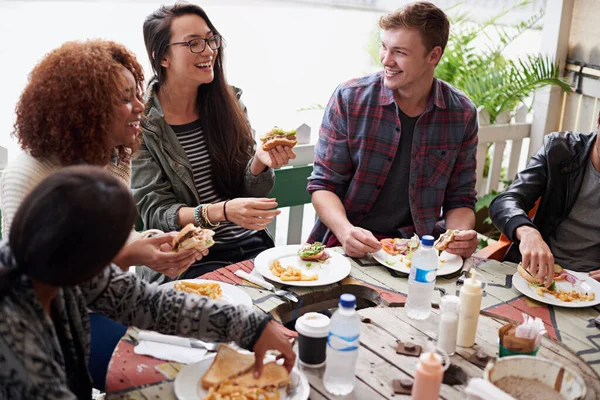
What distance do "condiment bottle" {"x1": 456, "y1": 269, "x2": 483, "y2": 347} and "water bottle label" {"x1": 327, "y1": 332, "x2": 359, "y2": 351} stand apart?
0.42 metres

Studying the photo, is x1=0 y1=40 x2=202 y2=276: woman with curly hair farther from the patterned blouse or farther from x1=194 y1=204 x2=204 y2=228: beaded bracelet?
x1=194 y1=204 x2=204 y2=228: beaded bracelet

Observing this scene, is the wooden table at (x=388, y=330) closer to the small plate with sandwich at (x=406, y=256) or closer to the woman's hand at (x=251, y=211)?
the small plate with sandwich at (x=406, y=256)

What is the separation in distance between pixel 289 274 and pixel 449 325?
676 mm

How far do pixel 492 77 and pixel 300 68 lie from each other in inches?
68.3

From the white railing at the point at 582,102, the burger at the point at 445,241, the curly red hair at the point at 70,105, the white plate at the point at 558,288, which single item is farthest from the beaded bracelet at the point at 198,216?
the white railing at the point at 582,102

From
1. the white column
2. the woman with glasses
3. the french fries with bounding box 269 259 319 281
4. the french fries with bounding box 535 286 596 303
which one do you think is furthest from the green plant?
the french fries with bounding box 269 259 319 281

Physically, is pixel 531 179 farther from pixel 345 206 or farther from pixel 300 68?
pixel 300 68

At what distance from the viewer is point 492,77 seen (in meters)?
4.62

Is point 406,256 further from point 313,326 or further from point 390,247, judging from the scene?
point 313,326

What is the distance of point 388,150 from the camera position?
3.03m

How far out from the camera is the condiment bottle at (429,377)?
1526 millimetres

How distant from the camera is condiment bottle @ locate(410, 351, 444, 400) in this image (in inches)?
60.1

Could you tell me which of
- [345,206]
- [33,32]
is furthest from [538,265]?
[33,32]

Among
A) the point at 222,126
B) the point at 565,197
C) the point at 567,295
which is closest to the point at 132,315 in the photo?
the point at 222,126
